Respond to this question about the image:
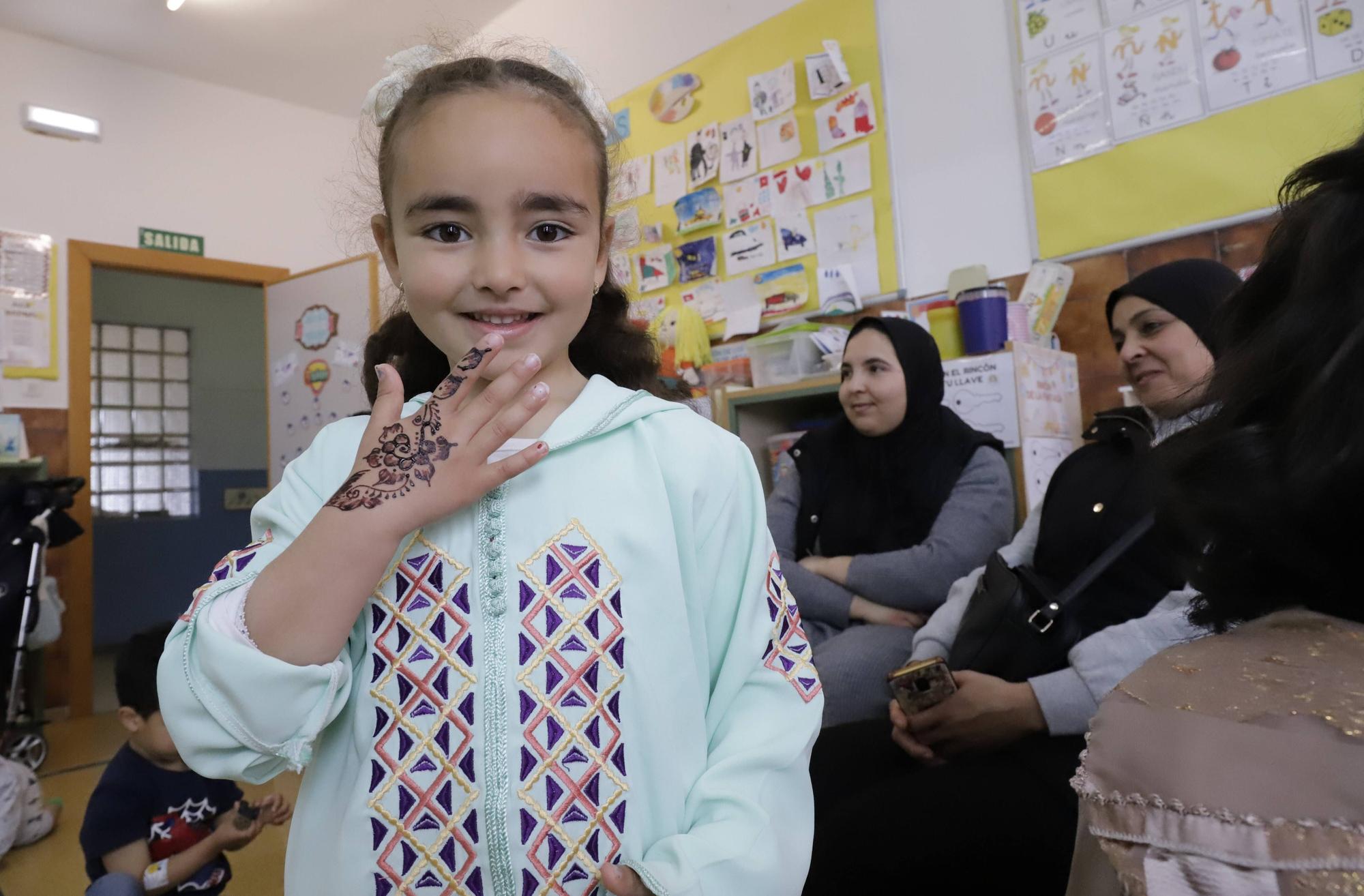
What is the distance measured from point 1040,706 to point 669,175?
2.81m

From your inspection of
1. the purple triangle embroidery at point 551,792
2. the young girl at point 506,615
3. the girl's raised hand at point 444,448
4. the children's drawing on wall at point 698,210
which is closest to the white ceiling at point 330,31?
the children's drawing on wall at point 698,210

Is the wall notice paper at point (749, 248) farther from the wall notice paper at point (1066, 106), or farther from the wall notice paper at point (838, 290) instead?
the wall notice paper at point (1066, 106)

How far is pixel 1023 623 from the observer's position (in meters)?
1.43

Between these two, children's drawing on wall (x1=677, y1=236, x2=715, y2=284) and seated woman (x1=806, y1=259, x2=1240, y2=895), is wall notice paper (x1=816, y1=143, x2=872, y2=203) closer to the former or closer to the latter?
children's drawing on wall (x1=677, y1=236, x2=715, y2=284)

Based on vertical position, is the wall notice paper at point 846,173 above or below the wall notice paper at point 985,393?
above

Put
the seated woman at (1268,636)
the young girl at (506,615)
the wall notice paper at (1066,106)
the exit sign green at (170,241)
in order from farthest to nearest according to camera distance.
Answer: the exit sign green at (170,241) → the wall notice paper at (1066,106) → the young girl at (506,615) → the seated woman at (1268,636)

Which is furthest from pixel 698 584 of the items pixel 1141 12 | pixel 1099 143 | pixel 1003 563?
pixel 1141 12

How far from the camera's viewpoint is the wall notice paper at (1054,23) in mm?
2355

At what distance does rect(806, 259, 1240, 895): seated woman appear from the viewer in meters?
1.14

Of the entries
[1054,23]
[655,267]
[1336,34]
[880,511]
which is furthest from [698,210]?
[1336,34]

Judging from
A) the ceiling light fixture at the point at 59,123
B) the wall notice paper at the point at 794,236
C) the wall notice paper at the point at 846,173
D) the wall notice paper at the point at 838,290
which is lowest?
the wall notice paper at the point at 838,290

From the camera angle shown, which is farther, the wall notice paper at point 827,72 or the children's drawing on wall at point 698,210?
the children's drawing on wall at point 698,210

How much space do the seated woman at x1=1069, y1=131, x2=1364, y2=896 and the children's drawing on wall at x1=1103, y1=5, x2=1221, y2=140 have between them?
6.29 ft

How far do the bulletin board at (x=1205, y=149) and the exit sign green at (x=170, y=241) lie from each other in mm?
4292
